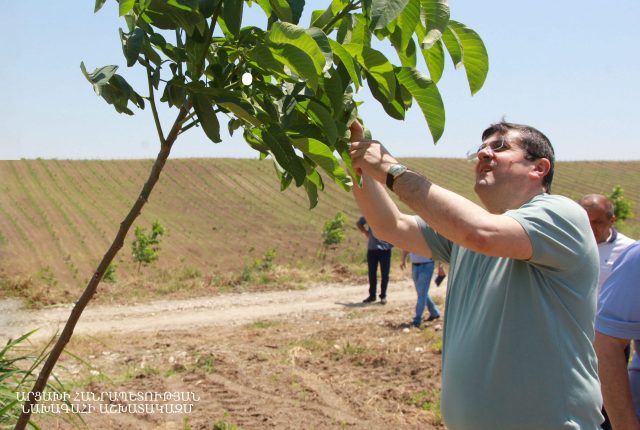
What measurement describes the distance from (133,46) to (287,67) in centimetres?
38

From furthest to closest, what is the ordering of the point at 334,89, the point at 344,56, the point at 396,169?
the point at 396,169, the point at 334,89, the point at 344,56

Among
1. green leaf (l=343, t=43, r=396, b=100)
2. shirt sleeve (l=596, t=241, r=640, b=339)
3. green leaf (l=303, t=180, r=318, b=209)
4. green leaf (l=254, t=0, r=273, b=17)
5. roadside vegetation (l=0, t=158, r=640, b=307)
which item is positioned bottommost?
roadside vegetation (l=0, t=158, r=640, b=307)

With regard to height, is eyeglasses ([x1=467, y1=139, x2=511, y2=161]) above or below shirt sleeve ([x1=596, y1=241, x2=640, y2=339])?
above

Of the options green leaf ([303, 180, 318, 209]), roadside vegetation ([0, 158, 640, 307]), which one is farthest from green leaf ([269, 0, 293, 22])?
roadside vegetation ([0, 158, 640, 307])

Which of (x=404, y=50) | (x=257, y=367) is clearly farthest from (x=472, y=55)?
(x=257, y=367)

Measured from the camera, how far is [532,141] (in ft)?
7.04

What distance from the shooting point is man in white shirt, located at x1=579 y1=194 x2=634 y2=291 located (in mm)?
4145

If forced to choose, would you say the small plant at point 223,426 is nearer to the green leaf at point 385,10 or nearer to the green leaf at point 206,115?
the green leaf at point 206,115

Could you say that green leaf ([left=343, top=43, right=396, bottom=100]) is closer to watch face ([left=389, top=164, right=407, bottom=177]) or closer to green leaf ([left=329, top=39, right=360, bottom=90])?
green leaf ([left=329, top=39, right=360, bottom=90])

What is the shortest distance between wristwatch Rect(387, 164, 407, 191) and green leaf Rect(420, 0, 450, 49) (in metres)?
0.58

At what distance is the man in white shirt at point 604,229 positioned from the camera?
4.14m

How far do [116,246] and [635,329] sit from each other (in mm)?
2131

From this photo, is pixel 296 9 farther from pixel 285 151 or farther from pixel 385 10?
pixel 285 151

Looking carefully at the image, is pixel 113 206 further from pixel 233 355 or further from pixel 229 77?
pixel 229 77
